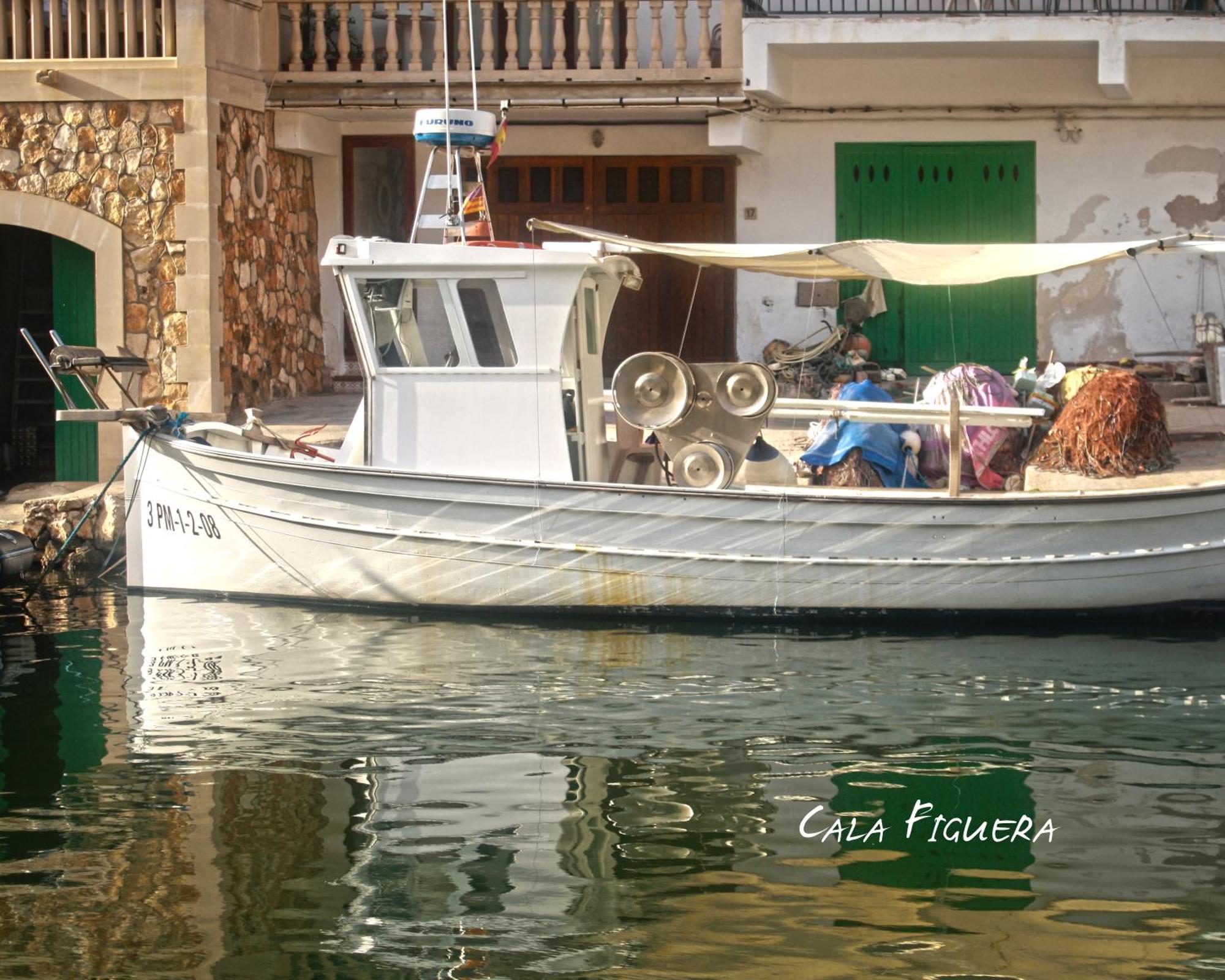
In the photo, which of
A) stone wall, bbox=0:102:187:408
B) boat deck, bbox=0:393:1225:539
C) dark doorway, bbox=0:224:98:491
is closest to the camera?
boat deck, bbox=0:393:1225:539

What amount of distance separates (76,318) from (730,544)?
7417mm

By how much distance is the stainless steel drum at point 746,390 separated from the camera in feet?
32.3

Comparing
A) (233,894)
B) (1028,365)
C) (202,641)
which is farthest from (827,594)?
(1028,365)

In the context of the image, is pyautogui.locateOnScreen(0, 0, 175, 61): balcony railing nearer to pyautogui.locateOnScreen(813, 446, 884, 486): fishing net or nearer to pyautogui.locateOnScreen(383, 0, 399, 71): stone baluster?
pyautogui.locateOnScreen(383, 0, 399, 71): stone baluster

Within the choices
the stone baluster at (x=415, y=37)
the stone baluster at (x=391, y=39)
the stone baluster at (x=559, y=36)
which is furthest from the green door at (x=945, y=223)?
the stone baluster at (x=391, y=39)

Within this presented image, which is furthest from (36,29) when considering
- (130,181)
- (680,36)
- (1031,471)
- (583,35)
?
(1031,471)

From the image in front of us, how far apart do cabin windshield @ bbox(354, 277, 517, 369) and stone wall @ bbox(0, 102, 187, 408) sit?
4.78m

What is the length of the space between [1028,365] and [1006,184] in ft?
5.63

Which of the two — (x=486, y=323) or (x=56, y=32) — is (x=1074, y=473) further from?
(x=56, y=32)

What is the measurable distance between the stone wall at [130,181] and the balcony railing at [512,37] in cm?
167

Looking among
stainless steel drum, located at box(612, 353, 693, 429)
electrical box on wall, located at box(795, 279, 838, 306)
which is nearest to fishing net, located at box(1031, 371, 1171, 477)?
stainless steel drum, located at box(612, 353, 693, 429)

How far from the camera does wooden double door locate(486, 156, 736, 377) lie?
53.4 ft

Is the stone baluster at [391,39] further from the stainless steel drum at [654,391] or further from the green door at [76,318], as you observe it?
the stainless steel drum at [654,391]

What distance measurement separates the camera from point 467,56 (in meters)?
15.3
